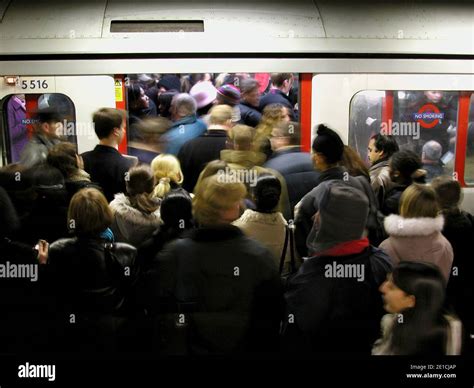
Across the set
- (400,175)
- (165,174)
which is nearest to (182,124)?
(165,174)

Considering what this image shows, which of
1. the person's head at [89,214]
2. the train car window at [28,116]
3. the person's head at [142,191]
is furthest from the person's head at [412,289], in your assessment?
the train car window at [28,116]

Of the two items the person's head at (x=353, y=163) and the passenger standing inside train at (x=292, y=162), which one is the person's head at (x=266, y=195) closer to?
the passenger standing inside train at (x=292, y=162)

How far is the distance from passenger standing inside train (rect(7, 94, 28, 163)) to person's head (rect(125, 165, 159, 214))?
2.60 ft

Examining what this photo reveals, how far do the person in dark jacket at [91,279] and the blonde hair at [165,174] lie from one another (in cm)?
33

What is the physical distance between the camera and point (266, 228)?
10.1ft

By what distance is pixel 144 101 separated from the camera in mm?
3328

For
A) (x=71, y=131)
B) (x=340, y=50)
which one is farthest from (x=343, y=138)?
(x=71, y=131)

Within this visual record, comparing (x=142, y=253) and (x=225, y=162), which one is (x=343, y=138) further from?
(x=142, y=253)

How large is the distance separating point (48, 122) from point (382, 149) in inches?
85.9

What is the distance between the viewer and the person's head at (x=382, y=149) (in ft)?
11.0

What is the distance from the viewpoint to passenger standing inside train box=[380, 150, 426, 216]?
324 centimetres

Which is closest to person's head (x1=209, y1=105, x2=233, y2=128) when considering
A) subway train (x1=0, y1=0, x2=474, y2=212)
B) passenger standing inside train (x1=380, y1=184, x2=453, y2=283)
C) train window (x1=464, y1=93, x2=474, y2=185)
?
subway train (x1=0, y1=0, x2=474, y2=212)

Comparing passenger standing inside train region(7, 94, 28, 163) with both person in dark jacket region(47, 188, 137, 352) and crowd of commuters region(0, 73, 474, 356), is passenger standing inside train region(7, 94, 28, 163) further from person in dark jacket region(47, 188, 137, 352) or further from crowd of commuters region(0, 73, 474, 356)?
person in dark jacket region(47, 188, 137, 352)

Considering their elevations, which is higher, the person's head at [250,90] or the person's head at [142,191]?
the person's head at [250,90]
